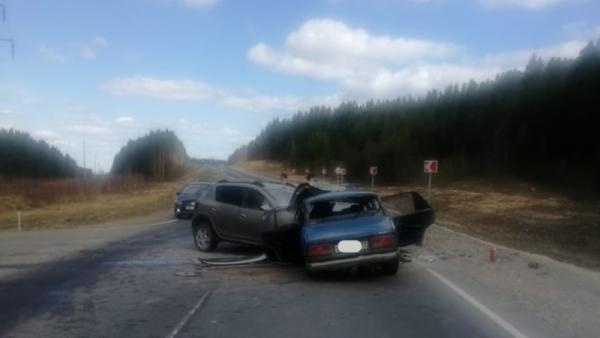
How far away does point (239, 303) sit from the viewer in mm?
9352

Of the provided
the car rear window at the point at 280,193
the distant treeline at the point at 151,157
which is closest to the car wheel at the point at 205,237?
the car rear window at the point at 280,193

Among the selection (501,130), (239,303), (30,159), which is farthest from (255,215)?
(30,159)

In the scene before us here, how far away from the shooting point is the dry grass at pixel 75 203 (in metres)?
32.0

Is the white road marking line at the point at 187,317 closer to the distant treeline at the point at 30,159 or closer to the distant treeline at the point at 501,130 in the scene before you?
the distant treeline at the point at 501,130

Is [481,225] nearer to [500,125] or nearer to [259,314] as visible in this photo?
[259,314]

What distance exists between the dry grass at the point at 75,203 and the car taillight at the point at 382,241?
67.4ft

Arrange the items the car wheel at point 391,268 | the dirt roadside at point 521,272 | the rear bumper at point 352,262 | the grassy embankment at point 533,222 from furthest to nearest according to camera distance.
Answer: the grassy embankment at point 533,222 < the car wheel at point 391,268 < the rear bumper at point 352,262 < the dirt roadside at point 521,272

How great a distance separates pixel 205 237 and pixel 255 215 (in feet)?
6.52

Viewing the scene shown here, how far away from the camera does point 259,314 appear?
8555 millimetres

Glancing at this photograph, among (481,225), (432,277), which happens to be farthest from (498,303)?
(481,225)

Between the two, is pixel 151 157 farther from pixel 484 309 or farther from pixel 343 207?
pixel 484 309

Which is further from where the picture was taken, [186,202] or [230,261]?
[186,202]

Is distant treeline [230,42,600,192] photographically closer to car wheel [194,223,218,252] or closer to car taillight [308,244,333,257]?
car wheel [194,223,218,252]

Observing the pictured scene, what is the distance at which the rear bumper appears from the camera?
10.7 m
